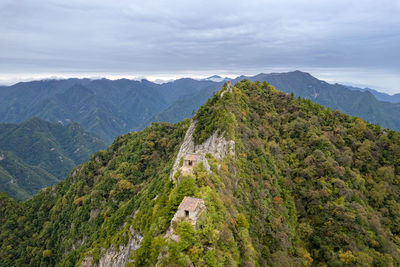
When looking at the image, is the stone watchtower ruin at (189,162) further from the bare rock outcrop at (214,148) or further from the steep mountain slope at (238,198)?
the bare rock outcrop at (214,148)

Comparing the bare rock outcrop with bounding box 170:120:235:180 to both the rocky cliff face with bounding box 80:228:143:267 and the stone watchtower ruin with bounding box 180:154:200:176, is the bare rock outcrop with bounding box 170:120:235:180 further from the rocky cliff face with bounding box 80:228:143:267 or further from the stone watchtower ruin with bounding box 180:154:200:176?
the rocky cliff face with bounding box 80:228:143:267

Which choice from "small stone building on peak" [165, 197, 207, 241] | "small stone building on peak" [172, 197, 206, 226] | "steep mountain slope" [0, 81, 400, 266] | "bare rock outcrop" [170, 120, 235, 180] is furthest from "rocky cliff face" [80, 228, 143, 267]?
"small stone building on peak" [172, 197, 206, 226]

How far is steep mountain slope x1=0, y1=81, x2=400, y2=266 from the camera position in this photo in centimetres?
2688

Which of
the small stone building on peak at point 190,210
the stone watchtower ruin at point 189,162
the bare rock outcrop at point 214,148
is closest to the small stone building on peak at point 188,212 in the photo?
the small stone building on peak at point 190,210

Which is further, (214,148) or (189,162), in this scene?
(214,148)

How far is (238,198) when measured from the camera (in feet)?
117

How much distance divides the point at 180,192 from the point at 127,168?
53.8 m

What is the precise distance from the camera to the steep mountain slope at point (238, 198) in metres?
26.9

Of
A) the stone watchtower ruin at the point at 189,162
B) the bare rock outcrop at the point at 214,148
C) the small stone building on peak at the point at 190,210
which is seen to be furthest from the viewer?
the bare rock outcrop at the point at 214,148

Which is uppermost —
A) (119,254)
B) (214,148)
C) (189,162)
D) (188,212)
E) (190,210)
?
(189,162)

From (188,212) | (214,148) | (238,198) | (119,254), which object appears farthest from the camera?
(214,148)

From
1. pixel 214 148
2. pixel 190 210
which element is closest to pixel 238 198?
pixel 214 148

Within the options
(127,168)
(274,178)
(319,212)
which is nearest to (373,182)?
(319,212)

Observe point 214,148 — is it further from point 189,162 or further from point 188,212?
point 188,212
